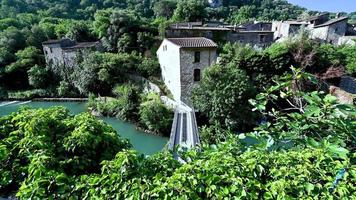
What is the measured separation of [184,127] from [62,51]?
18.2 meters

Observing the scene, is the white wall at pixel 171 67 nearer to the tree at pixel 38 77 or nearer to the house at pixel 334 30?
the tree at pixel 38 77

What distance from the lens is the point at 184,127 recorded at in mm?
13977

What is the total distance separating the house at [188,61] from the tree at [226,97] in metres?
1.53

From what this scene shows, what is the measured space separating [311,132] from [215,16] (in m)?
52.9

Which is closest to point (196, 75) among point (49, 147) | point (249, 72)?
point (249, 72)

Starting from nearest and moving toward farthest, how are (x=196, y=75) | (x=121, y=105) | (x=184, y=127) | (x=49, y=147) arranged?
1. (x=49, y=147)
2. (x=184, y=127)
3. (x=196, y=75)
4. (x=121, y=105)

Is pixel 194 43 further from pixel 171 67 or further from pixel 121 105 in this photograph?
pixel 121 105

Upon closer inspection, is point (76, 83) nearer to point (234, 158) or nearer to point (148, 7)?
point (234, 158)

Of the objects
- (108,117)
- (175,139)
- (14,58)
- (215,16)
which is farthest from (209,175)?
(215,16)

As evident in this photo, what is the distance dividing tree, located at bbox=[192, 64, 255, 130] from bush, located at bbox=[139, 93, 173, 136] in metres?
2.24

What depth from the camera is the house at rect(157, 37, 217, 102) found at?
16.9 metres

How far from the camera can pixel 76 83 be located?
82.8 feet

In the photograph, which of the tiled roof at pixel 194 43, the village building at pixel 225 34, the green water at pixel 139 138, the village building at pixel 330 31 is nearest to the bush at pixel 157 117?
the green water at pixel 139 138

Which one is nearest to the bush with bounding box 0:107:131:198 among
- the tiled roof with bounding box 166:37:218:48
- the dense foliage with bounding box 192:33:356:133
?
the dense foliage with bounding box 192:33:356:133
